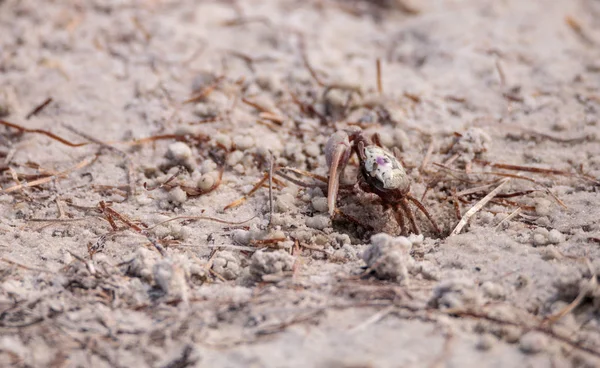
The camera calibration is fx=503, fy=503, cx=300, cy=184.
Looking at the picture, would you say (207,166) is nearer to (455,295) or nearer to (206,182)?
(206,182)

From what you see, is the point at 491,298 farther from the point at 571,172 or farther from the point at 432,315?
the point at 571,172

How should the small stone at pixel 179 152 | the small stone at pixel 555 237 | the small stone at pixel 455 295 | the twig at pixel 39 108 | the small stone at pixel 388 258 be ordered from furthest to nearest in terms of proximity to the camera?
1. the twig at pixel 39 108
2. the small stone at pixel 179 152
3. the small stone at pixel 555 237
4. the small stone at pixel 388 258
5. the small stone at pixel 455 295

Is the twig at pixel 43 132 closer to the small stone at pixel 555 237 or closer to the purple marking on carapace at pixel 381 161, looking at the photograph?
the purple marking on carapace at pixel 381 161

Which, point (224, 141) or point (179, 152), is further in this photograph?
point (224, 141)

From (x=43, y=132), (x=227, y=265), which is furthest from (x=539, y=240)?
(x=43, y=132)

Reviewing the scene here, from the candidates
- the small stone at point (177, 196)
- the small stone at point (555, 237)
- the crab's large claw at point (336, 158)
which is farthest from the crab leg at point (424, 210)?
the small stone at point (177, 196)

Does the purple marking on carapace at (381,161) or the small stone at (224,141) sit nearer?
the purple marking on carapace at (381,161)

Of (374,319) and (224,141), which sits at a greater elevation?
(224,141)
